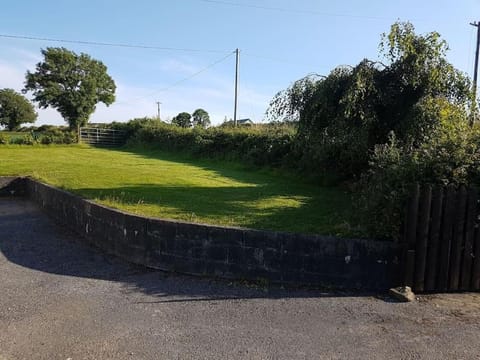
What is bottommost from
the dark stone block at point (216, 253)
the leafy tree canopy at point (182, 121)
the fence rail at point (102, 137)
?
the dark stone block at point (216, 253)

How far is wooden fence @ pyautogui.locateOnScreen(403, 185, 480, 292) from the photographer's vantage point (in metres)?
4.93

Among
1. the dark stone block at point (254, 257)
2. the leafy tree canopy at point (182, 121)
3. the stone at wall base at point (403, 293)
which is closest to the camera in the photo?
the stone at wall base at point (403, 293)

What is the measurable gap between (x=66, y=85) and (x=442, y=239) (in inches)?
1979

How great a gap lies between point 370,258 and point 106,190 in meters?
6.42

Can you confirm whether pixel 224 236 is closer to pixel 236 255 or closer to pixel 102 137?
pixel 236 255

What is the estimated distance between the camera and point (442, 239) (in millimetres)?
5004

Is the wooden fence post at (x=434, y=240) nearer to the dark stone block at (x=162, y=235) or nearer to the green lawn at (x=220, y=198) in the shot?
the green lawn at (x=220, y=198)

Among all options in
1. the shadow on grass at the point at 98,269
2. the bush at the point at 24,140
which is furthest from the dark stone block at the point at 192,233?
the bush at the point at 24,140

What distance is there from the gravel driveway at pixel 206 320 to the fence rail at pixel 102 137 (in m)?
33.3

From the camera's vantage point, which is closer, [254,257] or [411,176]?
[254,257]

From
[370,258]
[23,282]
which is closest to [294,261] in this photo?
[370,258]

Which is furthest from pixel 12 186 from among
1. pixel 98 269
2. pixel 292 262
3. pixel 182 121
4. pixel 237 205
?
pixel 182 121

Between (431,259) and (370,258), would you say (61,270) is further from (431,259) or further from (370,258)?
(431,259)

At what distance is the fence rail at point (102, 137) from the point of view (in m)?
37.6
